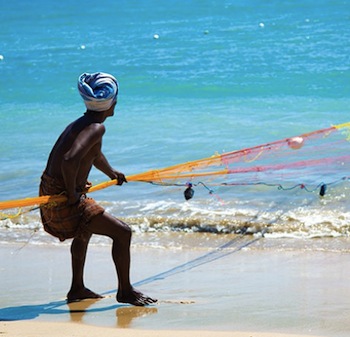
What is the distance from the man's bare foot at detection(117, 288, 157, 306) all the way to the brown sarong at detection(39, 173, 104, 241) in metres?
0.46

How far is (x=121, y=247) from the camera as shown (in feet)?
18.6

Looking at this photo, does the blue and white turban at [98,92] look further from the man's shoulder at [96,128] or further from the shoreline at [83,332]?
the shoreline at [83,332]

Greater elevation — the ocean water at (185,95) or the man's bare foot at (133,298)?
the ocean water at (185,95)

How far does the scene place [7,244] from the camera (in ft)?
26.0

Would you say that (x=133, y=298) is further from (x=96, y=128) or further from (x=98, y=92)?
(x=98, y=92)

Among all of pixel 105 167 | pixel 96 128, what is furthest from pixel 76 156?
pixel 105 167

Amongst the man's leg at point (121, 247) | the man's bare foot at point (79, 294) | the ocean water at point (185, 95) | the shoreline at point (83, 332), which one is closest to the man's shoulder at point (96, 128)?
the man's leg at point (121, 247)

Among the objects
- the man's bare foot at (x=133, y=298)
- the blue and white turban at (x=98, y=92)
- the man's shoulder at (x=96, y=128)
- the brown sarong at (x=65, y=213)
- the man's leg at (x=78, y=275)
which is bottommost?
the man's bare foot at (x=133, y=298)

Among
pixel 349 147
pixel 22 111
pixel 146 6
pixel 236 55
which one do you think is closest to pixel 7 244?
A: pixel 349 147

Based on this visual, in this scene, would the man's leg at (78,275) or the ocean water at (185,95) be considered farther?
the ocean water at (185,95)

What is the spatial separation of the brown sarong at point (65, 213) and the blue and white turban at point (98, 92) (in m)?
0.52

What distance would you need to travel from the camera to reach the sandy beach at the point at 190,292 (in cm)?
497

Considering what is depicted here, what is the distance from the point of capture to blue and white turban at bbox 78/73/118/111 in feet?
18.3

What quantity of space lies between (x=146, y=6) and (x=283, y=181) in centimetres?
2111
